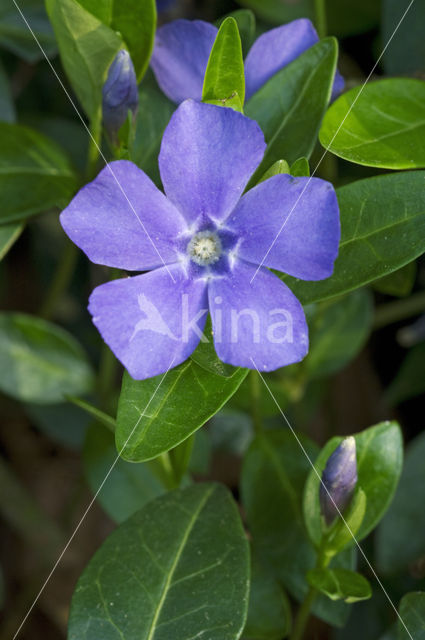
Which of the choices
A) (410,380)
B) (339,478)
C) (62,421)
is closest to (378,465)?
(339,478)

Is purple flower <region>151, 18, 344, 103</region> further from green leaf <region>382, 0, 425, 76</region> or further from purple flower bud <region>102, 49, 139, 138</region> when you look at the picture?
green leaf <region>382, 0, 425, 76</region>

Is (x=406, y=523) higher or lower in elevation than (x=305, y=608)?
lower

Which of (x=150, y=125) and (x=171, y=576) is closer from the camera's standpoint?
(x=171, y=576)

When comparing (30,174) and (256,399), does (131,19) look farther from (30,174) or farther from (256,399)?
(256,399)

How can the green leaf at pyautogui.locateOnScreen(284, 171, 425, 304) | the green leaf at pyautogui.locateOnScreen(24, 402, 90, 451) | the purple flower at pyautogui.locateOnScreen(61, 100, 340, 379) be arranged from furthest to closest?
the green leaf at pyautogui.locateOnScreen(24, 402, 90, 451) → the green leaf at pyautogui.locateOnScreen(284, 171, 425, 304) → the purple flower at pyautogui.locateOnScreen(61, 100, 340, 379)

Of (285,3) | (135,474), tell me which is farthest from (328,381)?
(285,3)

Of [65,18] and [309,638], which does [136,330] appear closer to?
[65,18]

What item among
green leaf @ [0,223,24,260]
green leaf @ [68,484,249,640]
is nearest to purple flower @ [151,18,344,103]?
green leaf @ [0,223,24,260]
